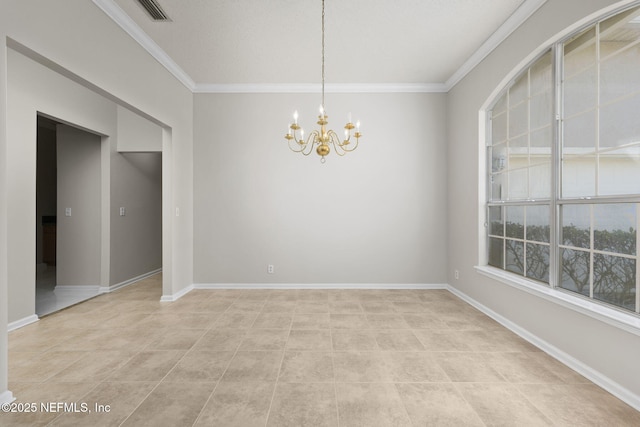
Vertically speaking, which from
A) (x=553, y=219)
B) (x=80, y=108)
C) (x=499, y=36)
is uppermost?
(x=499, y=36)

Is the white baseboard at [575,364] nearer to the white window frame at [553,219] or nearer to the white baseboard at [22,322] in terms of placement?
the white window frame at [553,219]

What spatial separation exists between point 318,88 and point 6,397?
4539mm

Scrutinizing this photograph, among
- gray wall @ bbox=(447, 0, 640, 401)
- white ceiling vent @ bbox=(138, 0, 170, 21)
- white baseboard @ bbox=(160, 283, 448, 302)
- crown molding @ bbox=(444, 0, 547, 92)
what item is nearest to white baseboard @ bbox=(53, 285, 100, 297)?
white baseboard @ bbox=(160, 283, 448, 302)

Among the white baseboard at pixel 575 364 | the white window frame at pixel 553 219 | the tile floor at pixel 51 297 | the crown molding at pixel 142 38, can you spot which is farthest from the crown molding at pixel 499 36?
the tile floor at pixel 51 297

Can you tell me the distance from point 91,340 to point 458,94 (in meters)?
5.29

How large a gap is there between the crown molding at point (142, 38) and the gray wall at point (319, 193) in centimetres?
53

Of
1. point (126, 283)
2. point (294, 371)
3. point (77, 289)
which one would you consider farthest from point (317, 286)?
point (77, 289)

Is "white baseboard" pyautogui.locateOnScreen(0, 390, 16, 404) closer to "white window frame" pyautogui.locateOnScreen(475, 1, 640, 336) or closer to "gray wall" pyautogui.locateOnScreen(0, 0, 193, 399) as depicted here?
"gray wall" pyautogui.locateOnScreen(0, 0, 193, 399)

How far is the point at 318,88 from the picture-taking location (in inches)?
180

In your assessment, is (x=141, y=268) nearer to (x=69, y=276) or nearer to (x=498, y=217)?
(x=69, y=276)

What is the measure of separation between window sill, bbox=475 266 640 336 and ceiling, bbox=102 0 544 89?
255 cm

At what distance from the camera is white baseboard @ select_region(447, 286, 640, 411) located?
6.28 feet

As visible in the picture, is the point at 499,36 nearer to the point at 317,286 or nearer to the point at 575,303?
the point at 575,303

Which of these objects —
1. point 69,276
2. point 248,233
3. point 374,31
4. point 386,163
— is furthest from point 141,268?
point 374,31
